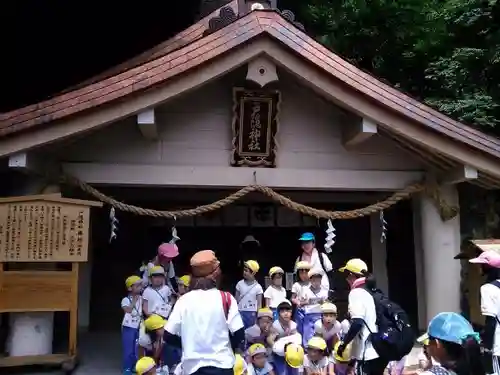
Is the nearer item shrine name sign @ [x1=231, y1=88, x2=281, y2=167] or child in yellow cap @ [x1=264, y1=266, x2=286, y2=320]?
child in yellow cap @ [x1=264, y1=266, x2=286, y2=320]

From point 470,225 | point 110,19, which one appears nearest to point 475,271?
point 470,225

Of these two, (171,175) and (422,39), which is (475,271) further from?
(422,39)

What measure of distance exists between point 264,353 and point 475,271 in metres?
3.51

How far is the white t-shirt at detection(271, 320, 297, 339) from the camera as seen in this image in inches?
239

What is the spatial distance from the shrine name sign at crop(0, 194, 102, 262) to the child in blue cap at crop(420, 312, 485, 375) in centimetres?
466

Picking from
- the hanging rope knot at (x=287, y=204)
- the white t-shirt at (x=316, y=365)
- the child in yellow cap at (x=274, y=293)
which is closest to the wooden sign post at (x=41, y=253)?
the hanging rope knot at (x=287, y=204)

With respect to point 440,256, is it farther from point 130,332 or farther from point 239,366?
point 130,332

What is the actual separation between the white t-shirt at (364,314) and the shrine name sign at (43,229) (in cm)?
333

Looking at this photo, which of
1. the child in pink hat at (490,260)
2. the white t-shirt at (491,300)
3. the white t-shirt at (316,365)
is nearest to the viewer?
the white t-shirt at (491,300)

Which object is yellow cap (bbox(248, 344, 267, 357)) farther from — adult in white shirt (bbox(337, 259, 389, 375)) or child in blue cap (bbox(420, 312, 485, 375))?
child in blue cap (bbox(420, 312, 485, 375))

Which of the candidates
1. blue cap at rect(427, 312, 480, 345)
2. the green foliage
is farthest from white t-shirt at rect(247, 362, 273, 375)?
the green foliage

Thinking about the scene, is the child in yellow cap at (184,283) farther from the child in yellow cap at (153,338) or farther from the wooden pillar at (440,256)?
the wooden pillar at (440,256)

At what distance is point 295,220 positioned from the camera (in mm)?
9836

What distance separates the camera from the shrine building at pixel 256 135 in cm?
636
